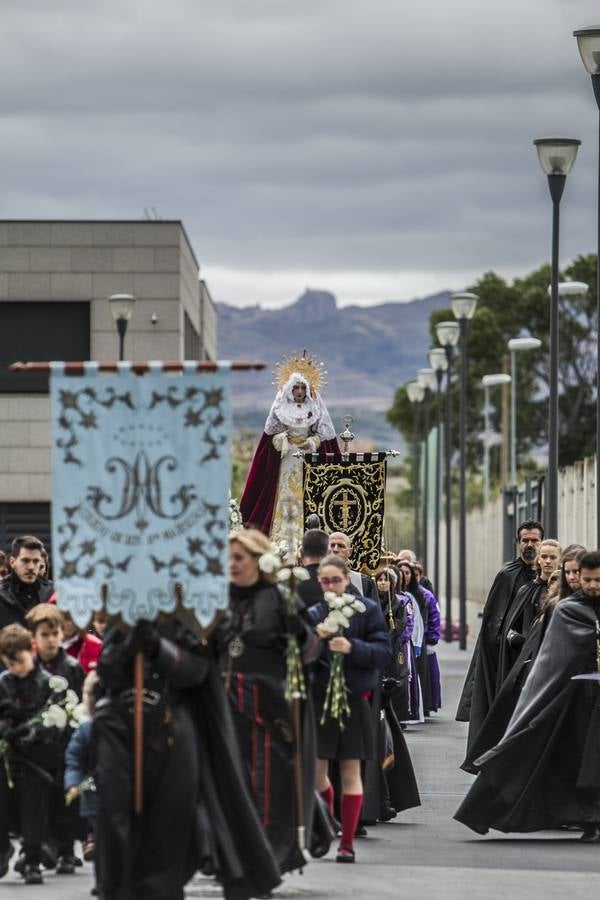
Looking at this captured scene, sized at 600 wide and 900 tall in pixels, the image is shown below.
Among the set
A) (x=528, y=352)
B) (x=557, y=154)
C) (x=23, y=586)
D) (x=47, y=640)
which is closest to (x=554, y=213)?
(x=557, y=154)

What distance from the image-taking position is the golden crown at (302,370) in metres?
19.5

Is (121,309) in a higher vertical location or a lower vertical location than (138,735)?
higher

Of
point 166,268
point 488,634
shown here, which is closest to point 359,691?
point 488,634

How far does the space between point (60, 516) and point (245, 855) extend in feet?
5.62

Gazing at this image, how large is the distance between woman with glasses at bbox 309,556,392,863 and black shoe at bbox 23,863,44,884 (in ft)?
6.17

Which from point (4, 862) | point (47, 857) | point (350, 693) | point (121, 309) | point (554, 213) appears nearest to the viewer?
point (4, 862)

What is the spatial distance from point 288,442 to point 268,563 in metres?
8.98

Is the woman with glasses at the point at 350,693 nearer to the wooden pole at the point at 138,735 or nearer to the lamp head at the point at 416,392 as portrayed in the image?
the wooden pole at the point at 138,735

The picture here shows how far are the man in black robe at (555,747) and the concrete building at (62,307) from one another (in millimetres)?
39080

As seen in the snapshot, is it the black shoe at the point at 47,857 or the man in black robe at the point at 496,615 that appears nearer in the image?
the black shoe at the point at 47,857

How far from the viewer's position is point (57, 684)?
38.4 feet

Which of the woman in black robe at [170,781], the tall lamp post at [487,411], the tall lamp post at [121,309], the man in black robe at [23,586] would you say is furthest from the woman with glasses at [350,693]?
the tall lamp post at [487,411]

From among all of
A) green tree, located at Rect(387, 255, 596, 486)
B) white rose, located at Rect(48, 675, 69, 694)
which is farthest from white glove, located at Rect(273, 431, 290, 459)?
green tree, located at Rect(387, 255, 596, 486)

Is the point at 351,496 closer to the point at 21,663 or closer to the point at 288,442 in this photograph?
the point at 288,442
